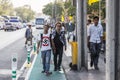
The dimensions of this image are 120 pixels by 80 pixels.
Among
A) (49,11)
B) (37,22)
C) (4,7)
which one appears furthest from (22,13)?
(37,22)

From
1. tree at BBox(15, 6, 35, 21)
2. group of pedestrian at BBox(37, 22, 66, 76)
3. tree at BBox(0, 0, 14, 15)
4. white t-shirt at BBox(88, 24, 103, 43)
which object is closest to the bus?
tree at BBox(0, 0, 14, 15)

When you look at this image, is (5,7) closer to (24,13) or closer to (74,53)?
(24,13)

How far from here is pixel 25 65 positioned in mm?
19109

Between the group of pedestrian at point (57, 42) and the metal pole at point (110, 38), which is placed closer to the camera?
the metal pole at point (110, 38)

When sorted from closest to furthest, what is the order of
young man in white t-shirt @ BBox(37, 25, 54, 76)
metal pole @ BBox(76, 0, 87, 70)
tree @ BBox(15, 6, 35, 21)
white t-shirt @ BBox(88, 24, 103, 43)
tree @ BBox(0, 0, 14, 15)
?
young man in white t-shirt @ BBox(37, 25, 54, 76), white t-shirt @ BBox(88, 24, 103, 43), metal pole @ BBox(76, 0, 87, 70), tree @ BBox(0, 0, 14, 15), tree @ BBox(15, 6, 35, 21)

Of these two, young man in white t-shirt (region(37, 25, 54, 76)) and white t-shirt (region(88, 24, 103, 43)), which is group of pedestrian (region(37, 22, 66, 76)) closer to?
young man in white t-shirt (region(37, 25, 54, 76))

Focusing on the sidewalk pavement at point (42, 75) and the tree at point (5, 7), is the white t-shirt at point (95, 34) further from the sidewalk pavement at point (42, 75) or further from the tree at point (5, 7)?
the tree at point (5, 7)

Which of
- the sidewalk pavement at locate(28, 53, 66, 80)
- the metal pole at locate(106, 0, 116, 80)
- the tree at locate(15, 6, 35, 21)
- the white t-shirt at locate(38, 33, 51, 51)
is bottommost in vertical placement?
the tree at locate(15, 6, 35, 21)

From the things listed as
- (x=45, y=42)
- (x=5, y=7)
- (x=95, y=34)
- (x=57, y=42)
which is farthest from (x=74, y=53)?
(x=5, y=7)

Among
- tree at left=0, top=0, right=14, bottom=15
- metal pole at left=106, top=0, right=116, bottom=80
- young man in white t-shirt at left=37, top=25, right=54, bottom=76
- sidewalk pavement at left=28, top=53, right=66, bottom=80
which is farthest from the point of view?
tree at left=0, top=0, right=14, bottom=15

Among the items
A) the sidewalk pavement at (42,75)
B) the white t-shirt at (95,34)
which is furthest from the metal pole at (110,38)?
the white t-shirt at (95,34)

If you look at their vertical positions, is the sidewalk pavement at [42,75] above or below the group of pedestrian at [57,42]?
below

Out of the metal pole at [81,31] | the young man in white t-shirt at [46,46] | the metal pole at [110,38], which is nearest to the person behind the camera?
the metal pole at [110,38]

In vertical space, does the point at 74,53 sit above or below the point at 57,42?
below
